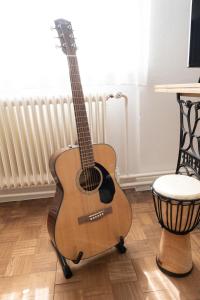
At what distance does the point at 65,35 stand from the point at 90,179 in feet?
2.13

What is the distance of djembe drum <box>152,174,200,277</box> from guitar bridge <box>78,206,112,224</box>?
0.77ft

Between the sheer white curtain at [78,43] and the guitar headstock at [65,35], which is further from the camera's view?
the sheer white curtain at [78,43]

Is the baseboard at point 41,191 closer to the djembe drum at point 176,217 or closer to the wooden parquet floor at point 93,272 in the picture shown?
the wooden parquet floor at point 93,272

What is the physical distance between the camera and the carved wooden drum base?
36.9 inches

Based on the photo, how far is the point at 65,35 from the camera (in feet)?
3.03

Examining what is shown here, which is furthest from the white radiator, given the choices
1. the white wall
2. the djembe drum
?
the djembe drum

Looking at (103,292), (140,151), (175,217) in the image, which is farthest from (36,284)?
(140,151)

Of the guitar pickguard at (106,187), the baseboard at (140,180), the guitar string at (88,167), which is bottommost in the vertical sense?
the baseboard at (140,180)

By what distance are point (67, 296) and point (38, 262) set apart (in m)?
0.26

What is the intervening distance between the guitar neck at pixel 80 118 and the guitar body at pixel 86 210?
3 centimetres

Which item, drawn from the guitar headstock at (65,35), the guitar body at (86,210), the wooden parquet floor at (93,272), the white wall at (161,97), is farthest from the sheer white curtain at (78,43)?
the wooden parquet floor at (93,272)

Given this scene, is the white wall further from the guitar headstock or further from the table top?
the guitar headstock

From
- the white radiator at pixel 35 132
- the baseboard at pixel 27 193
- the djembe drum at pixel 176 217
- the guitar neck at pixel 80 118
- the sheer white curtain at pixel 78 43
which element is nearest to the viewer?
the djembe drum at pixel 176 217

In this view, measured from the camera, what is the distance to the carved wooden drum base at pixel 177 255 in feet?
3.07
